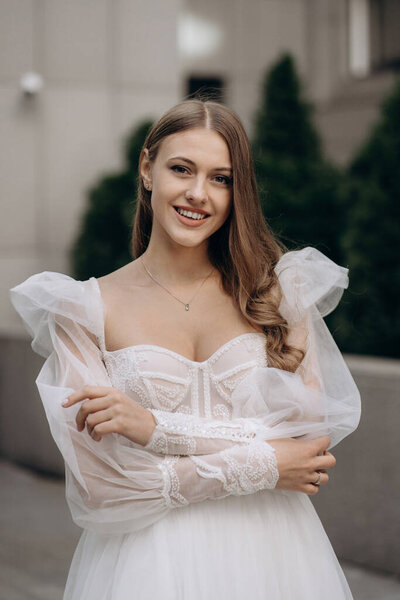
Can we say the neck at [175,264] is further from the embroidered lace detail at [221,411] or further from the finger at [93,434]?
the finger at [93,434]

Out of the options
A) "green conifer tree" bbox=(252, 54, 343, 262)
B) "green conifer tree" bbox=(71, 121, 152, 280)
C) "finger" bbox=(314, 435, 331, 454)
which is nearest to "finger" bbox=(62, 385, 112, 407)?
"finger" bbox=(314, 435, 331, 454)

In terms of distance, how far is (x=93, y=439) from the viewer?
6.76 ft

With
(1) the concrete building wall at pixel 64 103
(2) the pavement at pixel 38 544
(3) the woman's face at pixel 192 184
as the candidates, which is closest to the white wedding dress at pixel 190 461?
(3) the woman's face at pixel 192 184

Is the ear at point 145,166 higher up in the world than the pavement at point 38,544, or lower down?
higher up

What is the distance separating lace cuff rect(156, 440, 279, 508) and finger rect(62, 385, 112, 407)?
0.28m

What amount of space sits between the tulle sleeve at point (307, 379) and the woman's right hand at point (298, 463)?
29mm

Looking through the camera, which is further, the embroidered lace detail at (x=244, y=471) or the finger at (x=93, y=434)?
the embroidered lace detail at (x=244, y=471)

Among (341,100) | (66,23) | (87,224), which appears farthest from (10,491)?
(341,100)

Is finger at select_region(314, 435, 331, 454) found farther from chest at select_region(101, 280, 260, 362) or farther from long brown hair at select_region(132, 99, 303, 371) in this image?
chest at select_region(101, 280, 260, 362)

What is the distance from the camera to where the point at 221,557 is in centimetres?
219

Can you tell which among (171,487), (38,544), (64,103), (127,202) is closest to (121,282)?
(171,487)

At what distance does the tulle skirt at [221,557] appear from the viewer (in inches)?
84.0

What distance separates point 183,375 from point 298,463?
1.28 ft

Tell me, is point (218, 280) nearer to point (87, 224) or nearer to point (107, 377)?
point (107, 377)
